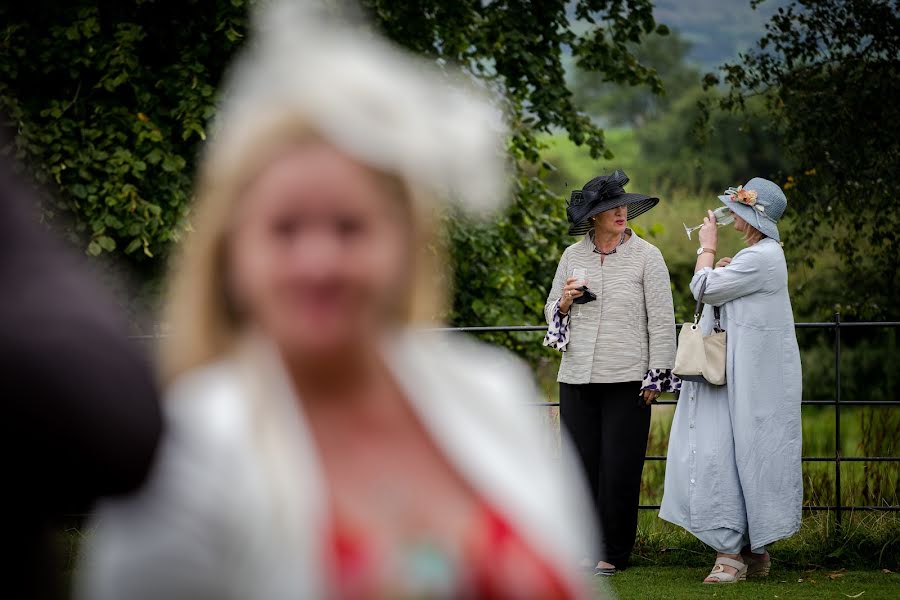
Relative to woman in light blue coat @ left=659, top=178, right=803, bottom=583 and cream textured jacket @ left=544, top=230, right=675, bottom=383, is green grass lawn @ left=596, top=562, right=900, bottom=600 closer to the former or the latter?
woman in light blue coat @ left=659, top=178, right=803, bottom=583

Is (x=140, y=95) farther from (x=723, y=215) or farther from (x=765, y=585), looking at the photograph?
(x=765, y=585)

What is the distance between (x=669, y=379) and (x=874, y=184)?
7.76 m

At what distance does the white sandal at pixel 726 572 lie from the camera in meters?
7.03

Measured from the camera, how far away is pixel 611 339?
23.1 ft

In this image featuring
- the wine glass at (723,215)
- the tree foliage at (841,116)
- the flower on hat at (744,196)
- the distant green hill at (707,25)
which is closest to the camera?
the flower on hat at (744,196)

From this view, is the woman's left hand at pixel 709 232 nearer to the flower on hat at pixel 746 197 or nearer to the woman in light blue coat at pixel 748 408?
the woman in light blue coat at pixel 748 408

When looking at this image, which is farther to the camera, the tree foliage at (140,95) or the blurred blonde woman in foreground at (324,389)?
the tree foliage at (140,95)

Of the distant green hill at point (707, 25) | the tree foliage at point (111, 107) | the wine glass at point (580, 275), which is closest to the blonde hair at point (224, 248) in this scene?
the wine glass at point (580, 275)

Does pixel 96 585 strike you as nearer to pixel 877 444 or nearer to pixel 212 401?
pixel 212 401

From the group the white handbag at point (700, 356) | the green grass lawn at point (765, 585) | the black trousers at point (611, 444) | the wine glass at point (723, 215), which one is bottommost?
the green grass lawn at point (765, 585)

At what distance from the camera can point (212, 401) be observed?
0.96 m

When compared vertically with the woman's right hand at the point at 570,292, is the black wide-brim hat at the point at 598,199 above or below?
above

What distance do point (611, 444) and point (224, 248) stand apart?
20.6ft

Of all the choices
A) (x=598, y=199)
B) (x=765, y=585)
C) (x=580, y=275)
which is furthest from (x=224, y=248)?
(x=765, y=585)
